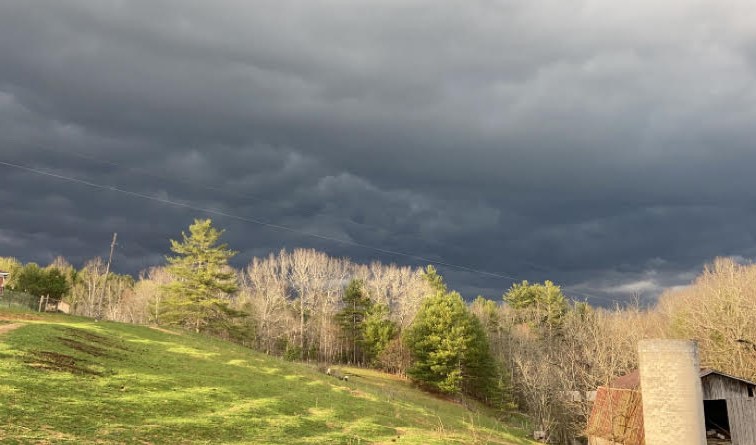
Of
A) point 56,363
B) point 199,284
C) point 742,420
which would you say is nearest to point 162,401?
point 56,363

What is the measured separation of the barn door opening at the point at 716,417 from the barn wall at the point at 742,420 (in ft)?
6.79

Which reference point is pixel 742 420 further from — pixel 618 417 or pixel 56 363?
pixel 56 363

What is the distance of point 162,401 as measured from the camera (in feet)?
66.9

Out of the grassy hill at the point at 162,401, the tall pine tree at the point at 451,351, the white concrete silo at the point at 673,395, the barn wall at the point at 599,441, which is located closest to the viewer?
the grassy hill at the point at 162,401

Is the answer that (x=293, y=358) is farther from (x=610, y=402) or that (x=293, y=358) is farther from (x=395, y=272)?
(x=610, y=402)

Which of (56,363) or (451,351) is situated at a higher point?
(56,363)

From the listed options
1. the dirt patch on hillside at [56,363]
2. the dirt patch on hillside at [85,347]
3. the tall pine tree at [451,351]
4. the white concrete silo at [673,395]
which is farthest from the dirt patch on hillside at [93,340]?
the tall pine tree at [451,351]

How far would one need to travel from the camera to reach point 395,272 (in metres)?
96.9

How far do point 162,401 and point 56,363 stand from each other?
5754 mm

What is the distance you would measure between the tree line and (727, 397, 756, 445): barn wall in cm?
1414

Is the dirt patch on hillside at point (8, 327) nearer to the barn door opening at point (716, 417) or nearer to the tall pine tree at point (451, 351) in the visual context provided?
Result: the barn door opening at point (716, 417)

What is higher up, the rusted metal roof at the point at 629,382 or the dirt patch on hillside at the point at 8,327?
the dirt patch on hillside at the point at 8,327

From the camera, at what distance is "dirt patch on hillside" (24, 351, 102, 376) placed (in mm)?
21191

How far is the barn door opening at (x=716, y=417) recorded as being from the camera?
31719 mm
